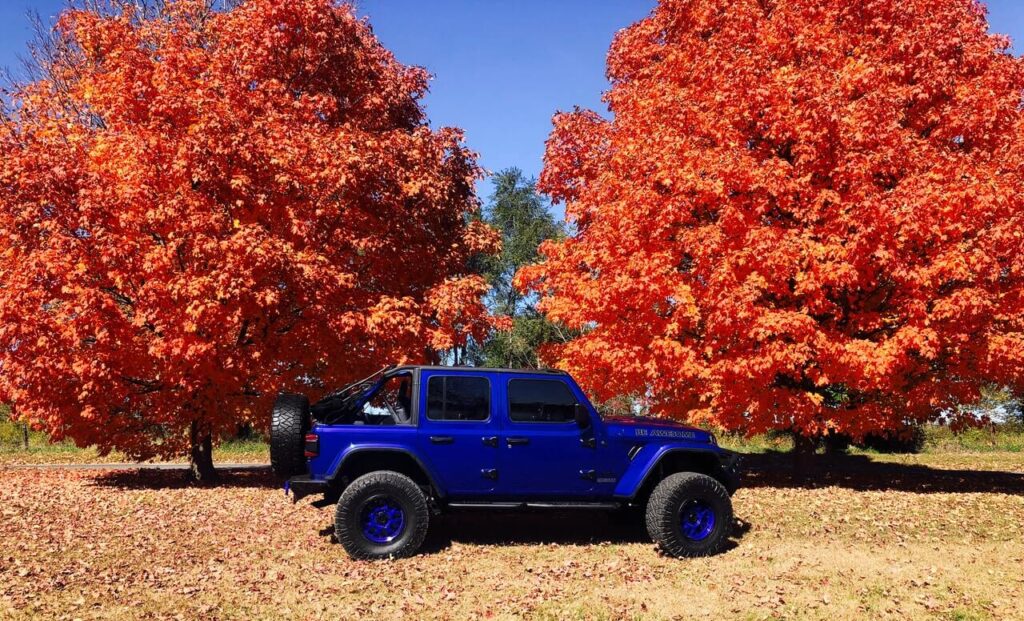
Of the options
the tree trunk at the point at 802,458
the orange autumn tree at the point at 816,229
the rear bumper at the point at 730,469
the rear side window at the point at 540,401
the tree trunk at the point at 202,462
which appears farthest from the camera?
the tree trunk at the point at 802,458

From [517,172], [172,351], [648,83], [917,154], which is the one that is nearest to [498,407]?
[172,351]

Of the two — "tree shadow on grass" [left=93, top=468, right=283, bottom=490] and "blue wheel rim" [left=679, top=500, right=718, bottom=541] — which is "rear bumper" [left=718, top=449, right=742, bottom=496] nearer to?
"blue wheel rim" [left=679, top=500, right=718, bottom=541]

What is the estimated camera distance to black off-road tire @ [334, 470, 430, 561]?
7188 mm

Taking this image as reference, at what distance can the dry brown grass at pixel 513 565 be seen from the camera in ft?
19.6

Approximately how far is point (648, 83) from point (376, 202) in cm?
626

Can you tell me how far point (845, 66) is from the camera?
11672 millimetres

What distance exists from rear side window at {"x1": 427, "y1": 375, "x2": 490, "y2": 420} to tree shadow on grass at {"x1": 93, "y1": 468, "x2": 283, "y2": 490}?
690 cm

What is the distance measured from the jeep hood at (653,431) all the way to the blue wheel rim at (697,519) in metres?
0.73

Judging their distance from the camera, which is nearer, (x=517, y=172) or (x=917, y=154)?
(x=917, y=154)

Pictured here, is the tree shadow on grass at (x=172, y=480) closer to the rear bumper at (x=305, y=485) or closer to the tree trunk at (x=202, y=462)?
the tree trunk at (x=202, y=462)

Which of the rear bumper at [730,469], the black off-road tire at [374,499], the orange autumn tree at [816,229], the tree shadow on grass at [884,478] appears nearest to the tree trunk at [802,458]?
the tree shadow on grass at [884,478]

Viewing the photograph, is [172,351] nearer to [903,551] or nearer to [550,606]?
[550,606]

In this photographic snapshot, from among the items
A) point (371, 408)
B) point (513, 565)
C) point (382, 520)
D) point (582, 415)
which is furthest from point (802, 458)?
point (371, 408)

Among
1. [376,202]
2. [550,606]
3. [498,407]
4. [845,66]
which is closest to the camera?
[550,606]
